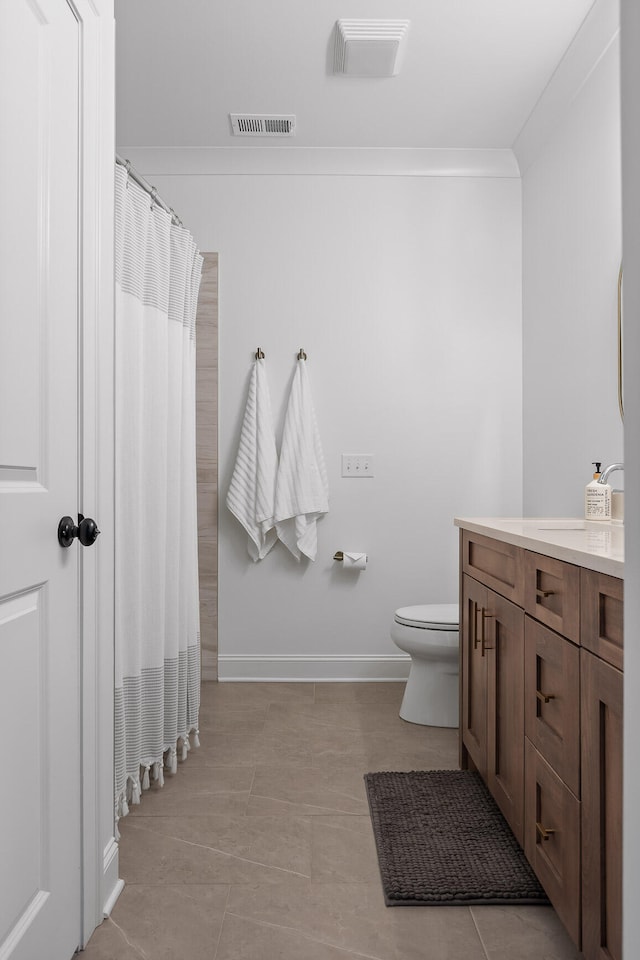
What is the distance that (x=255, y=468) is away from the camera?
10.6 feet

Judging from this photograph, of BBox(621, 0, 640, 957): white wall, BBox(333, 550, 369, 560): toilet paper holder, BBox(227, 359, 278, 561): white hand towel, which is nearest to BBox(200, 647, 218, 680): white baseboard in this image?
BBox(227, 359, 278, 561): white hand towel

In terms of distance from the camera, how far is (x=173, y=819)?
6.34 ft

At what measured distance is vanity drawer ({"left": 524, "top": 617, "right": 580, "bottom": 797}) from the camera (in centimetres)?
127

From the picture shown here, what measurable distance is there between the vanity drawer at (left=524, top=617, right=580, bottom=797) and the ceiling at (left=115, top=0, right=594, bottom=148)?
80.9 inches

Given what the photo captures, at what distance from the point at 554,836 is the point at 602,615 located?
20.8 inches

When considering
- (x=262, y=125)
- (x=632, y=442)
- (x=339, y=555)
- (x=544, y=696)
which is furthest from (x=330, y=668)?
(x=632, y=442)

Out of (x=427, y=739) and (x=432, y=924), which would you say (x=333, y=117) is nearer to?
(x=427, y=739)

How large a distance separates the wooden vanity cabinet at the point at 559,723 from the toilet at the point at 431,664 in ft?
1.76

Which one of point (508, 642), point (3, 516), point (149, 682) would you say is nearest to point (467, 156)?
point (508, 642)

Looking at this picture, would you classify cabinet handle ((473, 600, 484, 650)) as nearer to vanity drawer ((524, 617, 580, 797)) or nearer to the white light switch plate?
vanity drawer ((524, 617, 580, 797))

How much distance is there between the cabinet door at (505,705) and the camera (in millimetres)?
1625

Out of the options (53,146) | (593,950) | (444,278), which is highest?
(444,278)

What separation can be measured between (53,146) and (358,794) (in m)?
1.85

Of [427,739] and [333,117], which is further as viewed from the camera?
[333,117]
